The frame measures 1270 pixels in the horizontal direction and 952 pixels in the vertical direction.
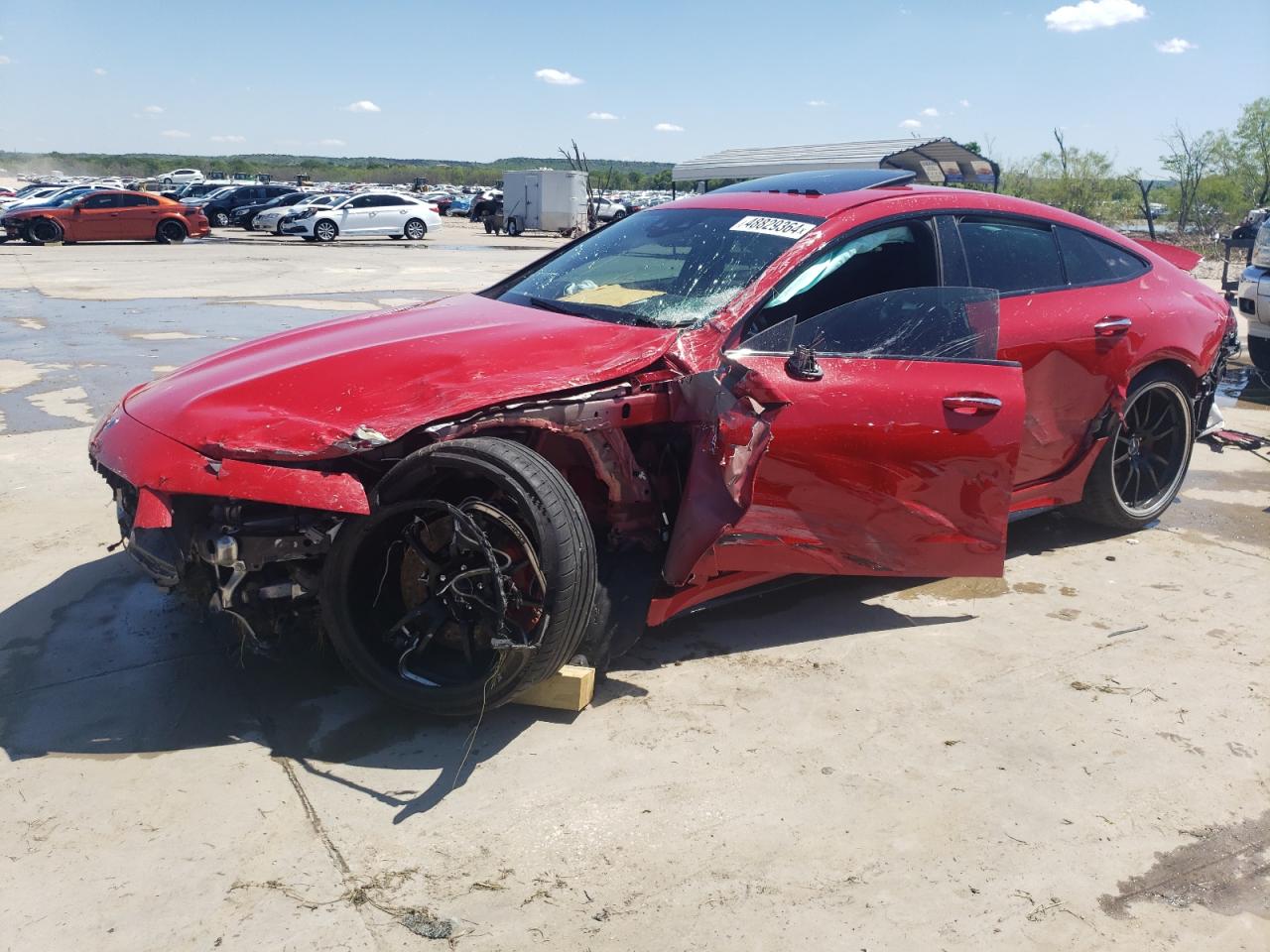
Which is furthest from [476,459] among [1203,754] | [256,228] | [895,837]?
[256,228]

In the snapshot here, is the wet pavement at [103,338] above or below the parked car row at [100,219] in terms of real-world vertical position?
below

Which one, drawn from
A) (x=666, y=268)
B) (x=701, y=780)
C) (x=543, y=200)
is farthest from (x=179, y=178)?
(x=701, y=780)

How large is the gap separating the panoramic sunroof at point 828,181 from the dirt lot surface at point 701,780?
1.77 m

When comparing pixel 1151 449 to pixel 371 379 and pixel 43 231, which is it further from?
pixel 43 231

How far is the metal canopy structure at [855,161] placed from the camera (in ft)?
56.2

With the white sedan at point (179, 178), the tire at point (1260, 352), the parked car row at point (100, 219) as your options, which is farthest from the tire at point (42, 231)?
the white sedan at point (179, 178)

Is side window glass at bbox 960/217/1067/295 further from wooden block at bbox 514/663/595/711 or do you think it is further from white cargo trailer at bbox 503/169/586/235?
white cargo trailer at bbox 503/169/586/235

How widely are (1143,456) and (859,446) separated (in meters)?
2.47

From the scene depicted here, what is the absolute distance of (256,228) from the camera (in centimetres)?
3453

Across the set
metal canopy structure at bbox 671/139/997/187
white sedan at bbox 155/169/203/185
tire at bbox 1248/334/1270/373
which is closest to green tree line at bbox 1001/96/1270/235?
metal canopy structure at bbox 671/139/997/187

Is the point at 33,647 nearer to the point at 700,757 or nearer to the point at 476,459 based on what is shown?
the point at 476,459

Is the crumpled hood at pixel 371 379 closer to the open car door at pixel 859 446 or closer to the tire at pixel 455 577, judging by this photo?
the tire at pixel 455 577

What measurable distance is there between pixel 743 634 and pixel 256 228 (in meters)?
34.4

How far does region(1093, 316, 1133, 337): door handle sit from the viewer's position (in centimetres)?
462
